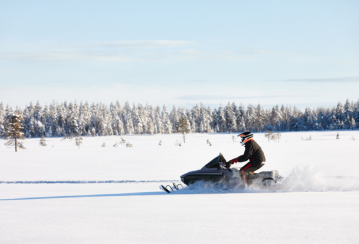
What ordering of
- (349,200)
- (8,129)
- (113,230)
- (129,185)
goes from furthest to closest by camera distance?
(8,129), (129,185), (349,200), (113,230)

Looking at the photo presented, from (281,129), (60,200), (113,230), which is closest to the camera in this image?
(113,230)

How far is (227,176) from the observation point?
8188 mm

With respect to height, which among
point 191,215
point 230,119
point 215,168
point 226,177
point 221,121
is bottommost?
point 191,215

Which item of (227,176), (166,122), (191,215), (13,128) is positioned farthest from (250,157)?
(166,122)

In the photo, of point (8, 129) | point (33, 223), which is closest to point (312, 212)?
point (33, 223)

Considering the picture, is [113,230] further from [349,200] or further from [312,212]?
[349,200]

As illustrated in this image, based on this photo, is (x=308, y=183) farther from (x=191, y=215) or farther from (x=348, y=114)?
(x=348, y=114)

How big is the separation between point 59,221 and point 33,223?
43 cm

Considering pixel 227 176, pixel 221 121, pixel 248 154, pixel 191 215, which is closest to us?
pixel 191 215

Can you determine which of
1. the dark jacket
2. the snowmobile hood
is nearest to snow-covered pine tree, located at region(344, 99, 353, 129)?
the dark jacket

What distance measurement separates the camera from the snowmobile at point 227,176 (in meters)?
8.01

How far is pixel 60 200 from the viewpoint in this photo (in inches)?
316

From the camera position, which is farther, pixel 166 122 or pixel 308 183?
pixel 166 122

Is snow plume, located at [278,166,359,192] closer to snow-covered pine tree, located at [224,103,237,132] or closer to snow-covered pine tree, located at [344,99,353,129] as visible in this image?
snow-covered pine tree, located at [344,99,353,129]
